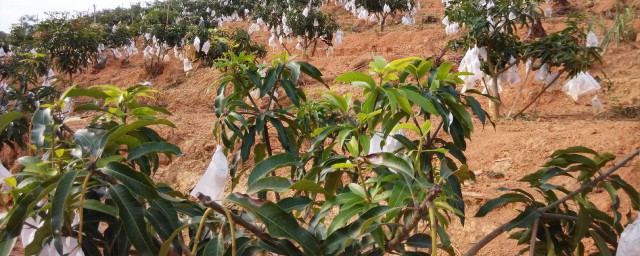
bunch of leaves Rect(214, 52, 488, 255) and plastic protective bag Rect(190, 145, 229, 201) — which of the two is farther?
plastic protective bag Rect(190, 145, 229, 201)

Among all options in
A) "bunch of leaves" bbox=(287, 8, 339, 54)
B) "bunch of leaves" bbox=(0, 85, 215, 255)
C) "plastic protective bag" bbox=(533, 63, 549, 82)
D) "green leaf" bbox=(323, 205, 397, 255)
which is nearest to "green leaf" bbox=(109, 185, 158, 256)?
"bunch of leaves" bbox=(0, 85, 215, 255)

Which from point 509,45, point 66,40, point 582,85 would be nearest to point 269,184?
point 582,85

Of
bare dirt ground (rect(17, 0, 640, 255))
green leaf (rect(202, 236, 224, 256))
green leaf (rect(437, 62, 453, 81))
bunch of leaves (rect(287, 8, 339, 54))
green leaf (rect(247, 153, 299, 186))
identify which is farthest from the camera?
bunch of leaves (rect(287, 8, 339, 54))

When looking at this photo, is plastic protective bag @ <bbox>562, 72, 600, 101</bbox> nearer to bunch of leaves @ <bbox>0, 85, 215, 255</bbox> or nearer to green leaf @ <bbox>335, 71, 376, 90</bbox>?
green leaf @ <bbox>335, 71, 376, 90</bbox>

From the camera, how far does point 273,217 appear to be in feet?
2.97

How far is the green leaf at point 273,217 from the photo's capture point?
896 millimetres

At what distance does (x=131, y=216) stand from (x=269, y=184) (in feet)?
0.93

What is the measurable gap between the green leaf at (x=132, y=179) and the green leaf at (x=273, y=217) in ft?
0.47

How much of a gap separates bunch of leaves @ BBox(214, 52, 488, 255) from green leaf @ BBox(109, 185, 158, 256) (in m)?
0.15

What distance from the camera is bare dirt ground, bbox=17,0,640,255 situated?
3.58m

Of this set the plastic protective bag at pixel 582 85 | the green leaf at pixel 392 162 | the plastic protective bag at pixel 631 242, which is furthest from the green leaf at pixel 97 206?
the plastic protective bag at pixel 582 85

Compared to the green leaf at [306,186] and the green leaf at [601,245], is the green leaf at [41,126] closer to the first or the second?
the green leaf at [306,186]

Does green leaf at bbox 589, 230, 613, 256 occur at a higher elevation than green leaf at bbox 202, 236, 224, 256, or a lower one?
lower

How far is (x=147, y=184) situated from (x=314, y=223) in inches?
15.2
